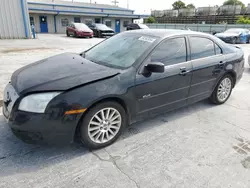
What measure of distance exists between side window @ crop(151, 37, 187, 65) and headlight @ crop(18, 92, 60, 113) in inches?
60.0

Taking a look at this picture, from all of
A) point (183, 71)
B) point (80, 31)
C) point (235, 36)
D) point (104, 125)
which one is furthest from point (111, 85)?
point (235, 36)

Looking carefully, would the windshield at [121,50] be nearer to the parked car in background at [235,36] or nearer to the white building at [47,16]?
the white building at [47,16]

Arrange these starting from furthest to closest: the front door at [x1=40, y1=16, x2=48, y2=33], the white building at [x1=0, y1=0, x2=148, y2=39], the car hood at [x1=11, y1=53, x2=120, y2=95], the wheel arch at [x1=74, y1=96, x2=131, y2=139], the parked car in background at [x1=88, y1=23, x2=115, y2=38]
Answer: the front door at [x1=40, y1=16, x2=48, y2=33], the parked car in background at [x1=88, y1=23, x2=115, y2=38], the white building at [x1=0, y1=0, x2=148, y2=39], the wheel arch at [x1=74, y1=96, x2=131, y2=139], the car hood at [x1=11, y1=53, x2=120, y2=95]

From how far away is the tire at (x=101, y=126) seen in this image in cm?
242

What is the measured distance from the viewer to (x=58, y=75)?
97.9 inches

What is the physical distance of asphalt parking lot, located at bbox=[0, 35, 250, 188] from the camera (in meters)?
2.13

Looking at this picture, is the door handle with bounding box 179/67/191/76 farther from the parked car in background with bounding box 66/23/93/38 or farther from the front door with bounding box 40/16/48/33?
the front door with bounding box 40/16/48/33

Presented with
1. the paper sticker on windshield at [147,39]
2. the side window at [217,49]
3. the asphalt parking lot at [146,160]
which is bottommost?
the asphalt parking lot at [146,160]

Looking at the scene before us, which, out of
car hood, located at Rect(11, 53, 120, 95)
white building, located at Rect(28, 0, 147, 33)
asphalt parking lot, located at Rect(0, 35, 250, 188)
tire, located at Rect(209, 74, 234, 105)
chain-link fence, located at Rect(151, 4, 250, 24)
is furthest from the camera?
chain-link fence, located at Rect(151, 4, 250, 24)

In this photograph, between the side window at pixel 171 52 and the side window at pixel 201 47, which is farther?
the side window at pixel 201 47

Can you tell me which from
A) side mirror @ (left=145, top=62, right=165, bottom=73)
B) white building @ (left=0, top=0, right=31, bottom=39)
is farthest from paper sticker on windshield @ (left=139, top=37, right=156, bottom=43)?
white building @ (left=0, top=0, right=31, bottom=39)

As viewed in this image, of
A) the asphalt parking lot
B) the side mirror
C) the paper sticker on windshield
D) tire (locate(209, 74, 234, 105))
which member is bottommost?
the asphalt parking lot

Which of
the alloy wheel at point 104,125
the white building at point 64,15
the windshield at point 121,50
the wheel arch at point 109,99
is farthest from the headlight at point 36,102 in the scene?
the white building at point 64,15

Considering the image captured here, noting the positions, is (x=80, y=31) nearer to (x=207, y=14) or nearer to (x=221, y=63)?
(x=221, y=63)
